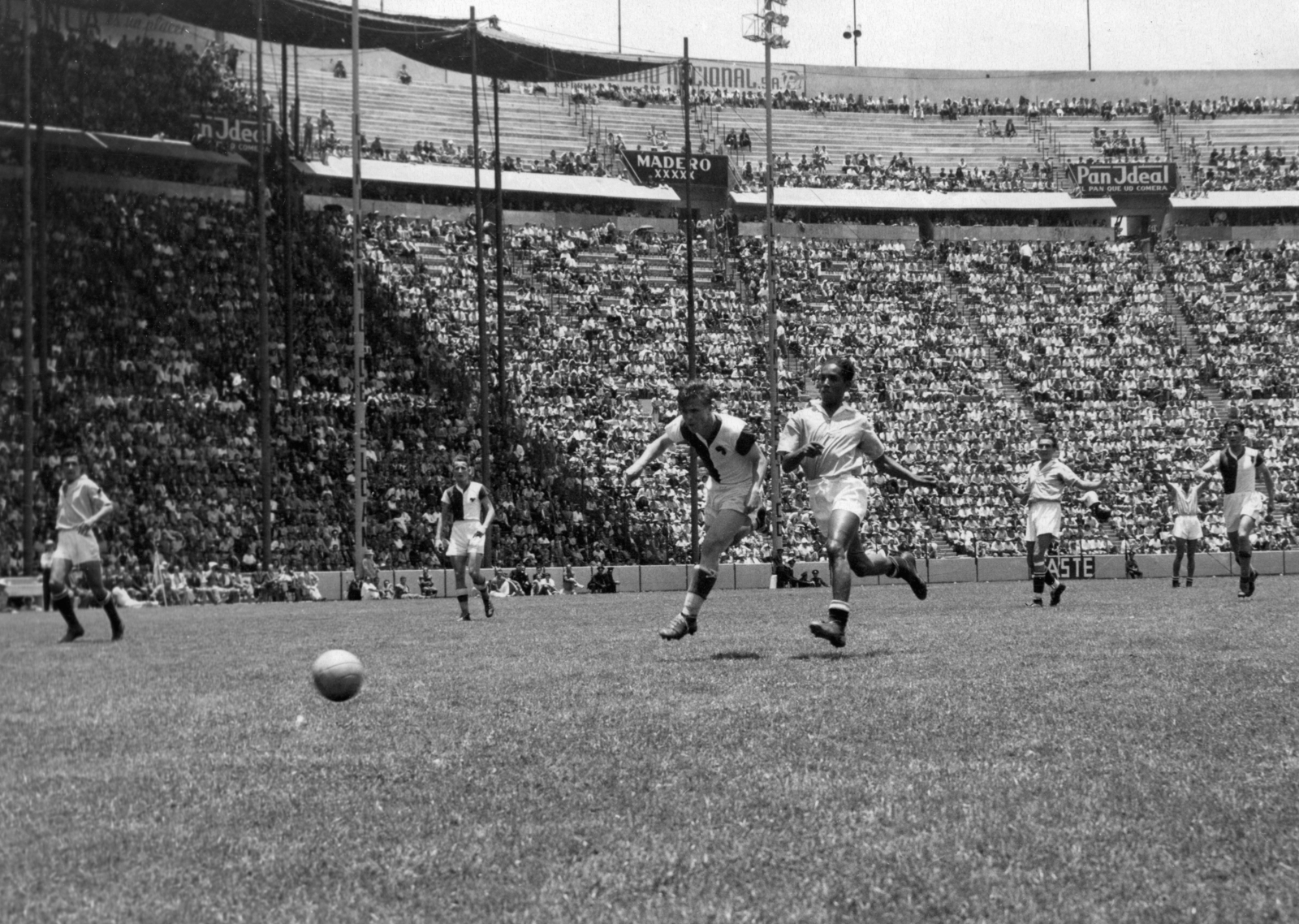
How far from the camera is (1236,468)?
21281mm

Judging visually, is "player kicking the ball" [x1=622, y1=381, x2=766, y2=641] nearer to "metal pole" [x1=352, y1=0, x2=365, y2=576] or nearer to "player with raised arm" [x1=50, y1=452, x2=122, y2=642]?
"player with raised arm" [x1=50, y1=452, x2=122, y2=642]

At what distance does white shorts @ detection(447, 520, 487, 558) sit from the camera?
23.1 meters

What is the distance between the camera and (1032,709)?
845 centimetres

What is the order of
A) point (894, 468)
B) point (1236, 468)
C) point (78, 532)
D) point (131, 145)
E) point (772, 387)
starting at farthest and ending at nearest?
point (131, 145) < point (772, 387) < point (1236, 468) < point (78, 532) < point (894, 468)

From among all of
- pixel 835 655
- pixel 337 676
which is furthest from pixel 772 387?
pixel 337 676

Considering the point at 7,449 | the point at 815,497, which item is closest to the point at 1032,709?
the point at 815,497

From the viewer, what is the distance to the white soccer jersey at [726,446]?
13.3 meters

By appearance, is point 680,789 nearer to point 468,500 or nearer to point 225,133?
point 468,500

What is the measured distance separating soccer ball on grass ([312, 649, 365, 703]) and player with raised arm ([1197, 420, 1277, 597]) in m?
14.6

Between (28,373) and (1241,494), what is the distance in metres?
21.8

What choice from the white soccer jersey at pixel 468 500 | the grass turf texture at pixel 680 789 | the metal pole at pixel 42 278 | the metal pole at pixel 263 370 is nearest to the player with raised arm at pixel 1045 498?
the white soccer jersey at pixel 468 500

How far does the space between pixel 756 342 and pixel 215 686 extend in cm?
4313

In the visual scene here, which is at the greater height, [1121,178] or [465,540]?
Answer: [1121,178]

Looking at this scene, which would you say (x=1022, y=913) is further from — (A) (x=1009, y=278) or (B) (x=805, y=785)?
(A) (x=1009, y=278)
